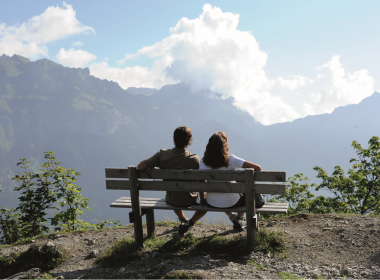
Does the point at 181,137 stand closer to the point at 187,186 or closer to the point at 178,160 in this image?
Result: the point at 178,160

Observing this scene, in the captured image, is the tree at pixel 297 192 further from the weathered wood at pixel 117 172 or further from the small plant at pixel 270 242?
the weathered wood at pixel 117 172

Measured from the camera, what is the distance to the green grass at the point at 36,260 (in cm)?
464

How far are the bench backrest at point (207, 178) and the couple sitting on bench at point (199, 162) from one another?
8.4 inches

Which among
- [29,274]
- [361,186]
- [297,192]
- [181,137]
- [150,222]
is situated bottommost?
[297,192]

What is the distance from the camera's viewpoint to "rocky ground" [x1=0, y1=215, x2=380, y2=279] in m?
3.65

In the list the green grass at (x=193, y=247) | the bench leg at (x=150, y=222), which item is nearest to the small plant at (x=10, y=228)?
the green grass at (x=193, y=247)

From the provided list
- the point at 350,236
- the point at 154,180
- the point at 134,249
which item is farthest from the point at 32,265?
the point at 350,236

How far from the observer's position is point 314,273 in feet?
11.9

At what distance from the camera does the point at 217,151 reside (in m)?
4.36

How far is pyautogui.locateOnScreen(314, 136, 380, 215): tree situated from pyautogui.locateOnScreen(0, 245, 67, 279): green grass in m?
10.0

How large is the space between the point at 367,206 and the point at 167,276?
1095 cm

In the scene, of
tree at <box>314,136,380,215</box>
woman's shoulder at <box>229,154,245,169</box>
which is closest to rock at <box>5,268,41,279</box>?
woman's shoulder at <box>229,154,245,169</box>

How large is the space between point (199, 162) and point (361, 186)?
974 cm

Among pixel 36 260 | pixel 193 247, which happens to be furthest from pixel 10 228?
pixel 193 247
